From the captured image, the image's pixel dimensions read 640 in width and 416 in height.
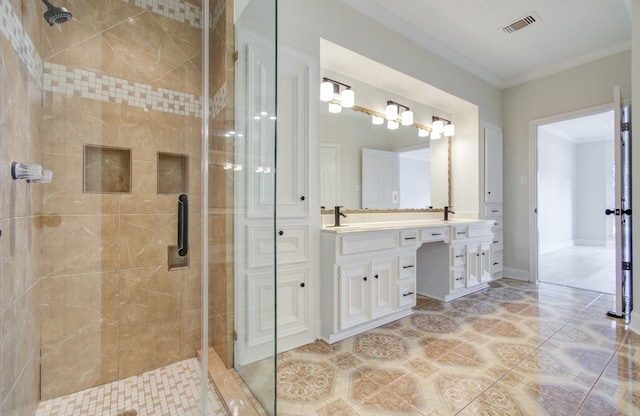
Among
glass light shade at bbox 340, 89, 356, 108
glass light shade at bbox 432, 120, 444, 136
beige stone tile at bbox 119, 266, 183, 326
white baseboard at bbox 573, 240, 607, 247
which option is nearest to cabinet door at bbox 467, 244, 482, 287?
glass light shade at bbox 432, 120, 444, 136

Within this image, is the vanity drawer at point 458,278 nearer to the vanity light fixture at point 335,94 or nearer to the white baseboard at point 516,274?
the white baseboard at point 516,274

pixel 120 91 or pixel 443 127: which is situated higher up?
pixel 443 127

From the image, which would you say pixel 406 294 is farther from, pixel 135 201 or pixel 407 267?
pixel 135 201

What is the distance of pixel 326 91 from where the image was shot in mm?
2475

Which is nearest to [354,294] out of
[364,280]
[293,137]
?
[364,280]

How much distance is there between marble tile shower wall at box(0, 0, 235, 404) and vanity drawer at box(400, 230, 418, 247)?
1.46m

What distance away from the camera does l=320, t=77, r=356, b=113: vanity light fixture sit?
2.47 m

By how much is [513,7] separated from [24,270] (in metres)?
3.82

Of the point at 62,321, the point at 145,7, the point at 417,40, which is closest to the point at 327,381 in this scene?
the point at 62,321

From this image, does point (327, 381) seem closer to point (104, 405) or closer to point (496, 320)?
point (104, 405)

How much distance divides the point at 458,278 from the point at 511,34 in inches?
99.9


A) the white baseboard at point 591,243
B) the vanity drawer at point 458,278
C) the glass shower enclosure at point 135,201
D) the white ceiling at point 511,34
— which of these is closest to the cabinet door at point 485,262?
the vanity drawer at point 458,278

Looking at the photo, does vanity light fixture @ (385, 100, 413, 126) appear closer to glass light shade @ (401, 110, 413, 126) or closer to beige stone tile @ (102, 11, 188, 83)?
glass light shade @ (401, 110, 413, 126)

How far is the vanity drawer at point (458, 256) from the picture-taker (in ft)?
9.58
